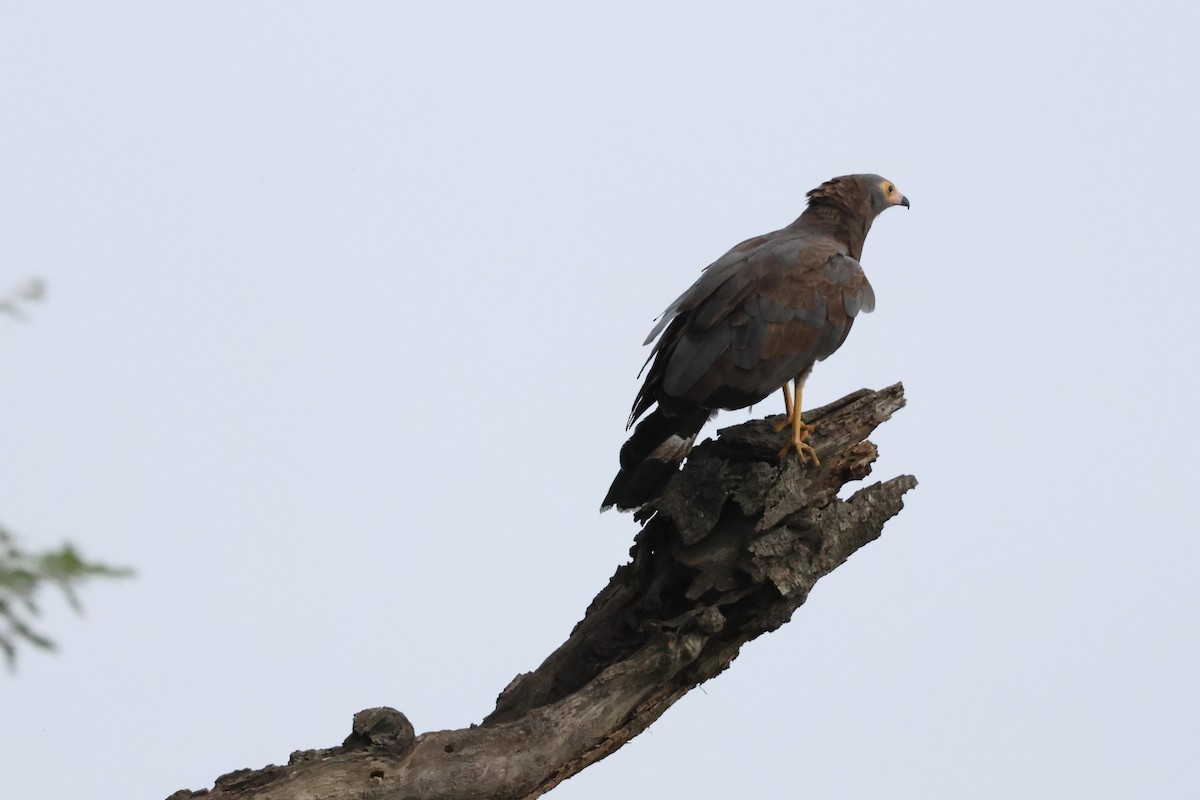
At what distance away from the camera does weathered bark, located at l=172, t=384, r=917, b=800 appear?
218 inches

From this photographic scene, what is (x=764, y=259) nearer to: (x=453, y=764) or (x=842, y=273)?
(x=842, y=273)

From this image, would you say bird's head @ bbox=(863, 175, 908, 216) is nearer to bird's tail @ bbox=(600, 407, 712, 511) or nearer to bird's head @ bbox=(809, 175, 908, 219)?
bird's head @ bbox=(809, 175, 908, 219)

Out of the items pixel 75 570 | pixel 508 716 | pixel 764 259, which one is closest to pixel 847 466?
pixel 764 259

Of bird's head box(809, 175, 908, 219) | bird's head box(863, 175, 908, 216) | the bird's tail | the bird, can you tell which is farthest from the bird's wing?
bird's head box(863, 175, 908, 216)

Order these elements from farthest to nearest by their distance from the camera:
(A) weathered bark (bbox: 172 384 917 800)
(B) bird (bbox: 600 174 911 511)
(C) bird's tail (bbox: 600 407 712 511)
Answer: (C) bird's tail (bbox: 600 407 712 511) < (B) bird (bbox: 600 174 911 511) < (A) weathered bark (bbox: 172 384 917 800)

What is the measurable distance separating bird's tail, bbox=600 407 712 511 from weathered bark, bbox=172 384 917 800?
0.28 m

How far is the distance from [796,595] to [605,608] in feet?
3.05

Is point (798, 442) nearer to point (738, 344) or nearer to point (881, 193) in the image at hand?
point (738, 344)

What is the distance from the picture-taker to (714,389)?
6492 millimetres

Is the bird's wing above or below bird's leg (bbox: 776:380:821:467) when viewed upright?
above

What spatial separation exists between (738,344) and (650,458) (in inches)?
29.1

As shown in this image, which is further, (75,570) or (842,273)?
(842,273)

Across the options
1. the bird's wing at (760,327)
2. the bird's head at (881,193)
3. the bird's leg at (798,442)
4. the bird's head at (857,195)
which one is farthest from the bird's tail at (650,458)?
the bird's head at (881,193)

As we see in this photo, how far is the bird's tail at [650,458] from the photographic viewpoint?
22.1ft
